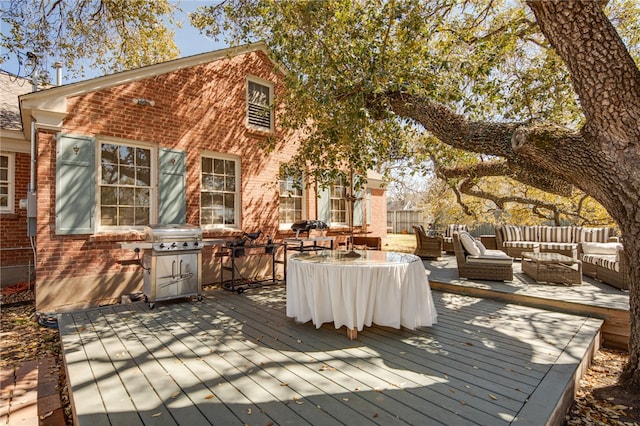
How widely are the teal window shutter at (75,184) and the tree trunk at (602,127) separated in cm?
→ 663

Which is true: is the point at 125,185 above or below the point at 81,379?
above

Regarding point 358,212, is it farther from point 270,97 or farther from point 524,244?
point 524,244

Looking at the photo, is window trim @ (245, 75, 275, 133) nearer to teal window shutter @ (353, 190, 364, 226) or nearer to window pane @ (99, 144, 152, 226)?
window pane @ (99, 144, 152, 226)

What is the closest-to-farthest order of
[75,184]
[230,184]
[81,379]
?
[81,379], [75,184], [230,184]

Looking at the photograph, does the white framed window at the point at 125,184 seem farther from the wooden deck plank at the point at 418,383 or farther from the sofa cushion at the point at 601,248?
the sofa cushion at the point at 601,248

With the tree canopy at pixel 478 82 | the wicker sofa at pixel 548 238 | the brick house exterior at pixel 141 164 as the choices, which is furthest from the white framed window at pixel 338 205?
the wicker sofa at pixel 548 238

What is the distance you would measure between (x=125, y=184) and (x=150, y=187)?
0.43 metres

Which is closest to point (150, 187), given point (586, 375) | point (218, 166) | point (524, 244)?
point (218, 166)

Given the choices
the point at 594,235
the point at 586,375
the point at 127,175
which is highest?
the point at 127,175

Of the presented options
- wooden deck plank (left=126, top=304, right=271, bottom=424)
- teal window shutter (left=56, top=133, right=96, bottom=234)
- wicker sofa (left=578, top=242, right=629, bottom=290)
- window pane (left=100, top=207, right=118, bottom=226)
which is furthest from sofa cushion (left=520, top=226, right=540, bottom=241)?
teal window shutter (left=56, top=133, right=96, bottom=234)

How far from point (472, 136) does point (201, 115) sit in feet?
18.4

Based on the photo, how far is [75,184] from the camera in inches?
220

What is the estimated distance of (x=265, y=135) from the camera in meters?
8.23

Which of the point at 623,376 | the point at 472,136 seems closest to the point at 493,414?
the point at 623,376
